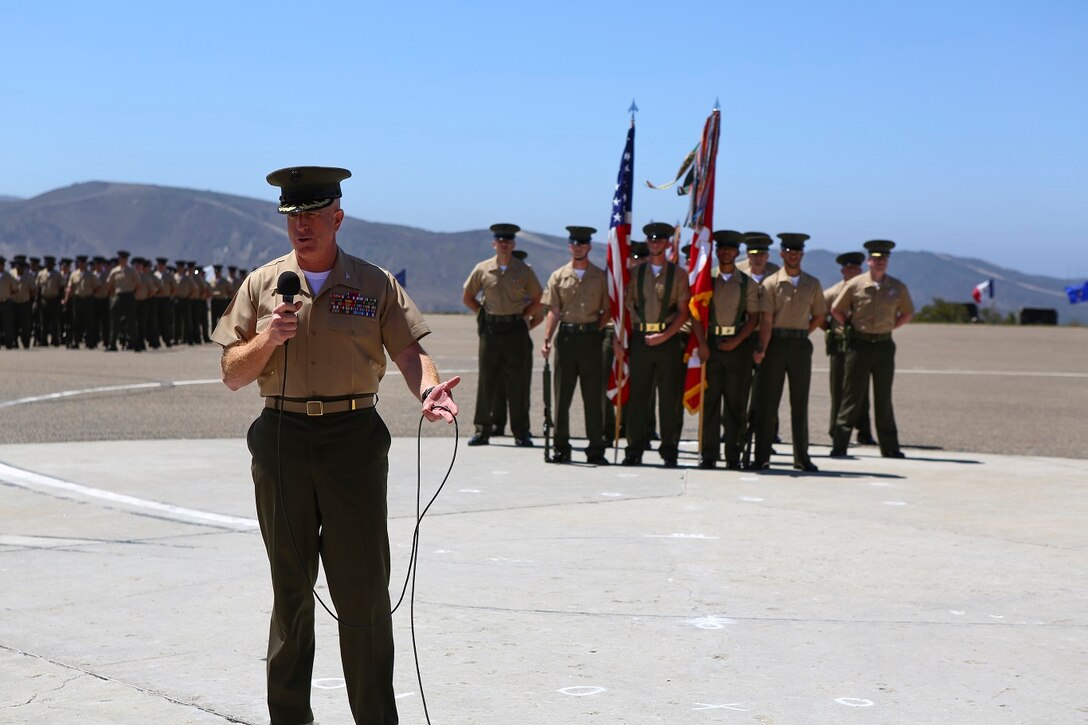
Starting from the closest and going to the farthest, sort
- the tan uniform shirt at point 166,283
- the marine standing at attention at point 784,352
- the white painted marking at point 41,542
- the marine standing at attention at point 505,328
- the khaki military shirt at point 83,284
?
the white painted marking at point 41,542, the marine standing at attention at point 784,352, the marine standing at attention at point 505,328, the khaki military shirt at point 83,284, the tan uniform shirt at point 166,283

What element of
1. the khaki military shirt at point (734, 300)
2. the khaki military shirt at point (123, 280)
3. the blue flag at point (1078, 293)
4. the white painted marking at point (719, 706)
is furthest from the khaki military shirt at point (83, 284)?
the blue flag at point (1078, 293)

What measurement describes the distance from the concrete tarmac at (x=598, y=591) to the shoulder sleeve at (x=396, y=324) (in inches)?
52.3

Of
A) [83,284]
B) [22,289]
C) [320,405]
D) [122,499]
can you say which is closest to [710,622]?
[320,405]

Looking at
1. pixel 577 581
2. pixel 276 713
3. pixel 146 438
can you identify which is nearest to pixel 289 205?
pixel 276 713

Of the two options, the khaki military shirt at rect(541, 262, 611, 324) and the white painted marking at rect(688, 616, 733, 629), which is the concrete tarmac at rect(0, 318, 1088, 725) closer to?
the white painted marking at rect(688, 616, 733, 629)

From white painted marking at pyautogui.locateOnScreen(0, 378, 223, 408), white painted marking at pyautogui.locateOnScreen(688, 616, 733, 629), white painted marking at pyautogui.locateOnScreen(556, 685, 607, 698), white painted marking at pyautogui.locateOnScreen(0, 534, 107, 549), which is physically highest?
white painted marking at pyautogui.locateOnScreen(0, 378, 223, 408)

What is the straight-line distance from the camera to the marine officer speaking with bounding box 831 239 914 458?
14242mm

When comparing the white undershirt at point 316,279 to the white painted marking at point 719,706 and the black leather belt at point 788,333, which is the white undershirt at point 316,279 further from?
the black leather belt at point 788,333

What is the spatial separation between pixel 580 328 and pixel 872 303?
10.3 ft

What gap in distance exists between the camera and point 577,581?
24.1ft

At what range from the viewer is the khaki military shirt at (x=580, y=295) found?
1305 centimetres

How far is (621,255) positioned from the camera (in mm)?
13023

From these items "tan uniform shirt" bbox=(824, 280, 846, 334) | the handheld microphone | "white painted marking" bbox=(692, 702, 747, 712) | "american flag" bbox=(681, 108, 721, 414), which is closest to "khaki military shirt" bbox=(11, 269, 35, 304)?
"tan uniform shirt" bbox=(824, 280, 846, 334)

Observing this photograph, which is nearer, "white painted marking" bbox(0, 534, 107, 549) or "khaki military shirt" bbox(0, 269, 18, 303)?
"white painted marking" bbox(0, 534, 107, 549)
